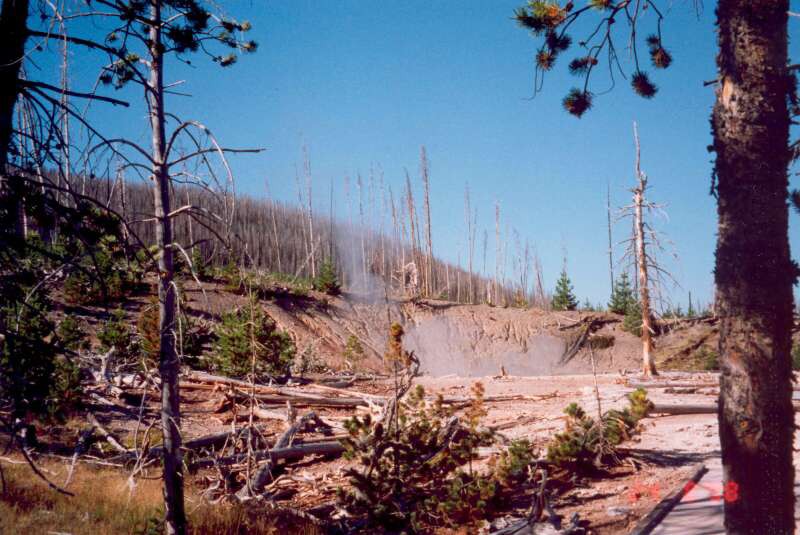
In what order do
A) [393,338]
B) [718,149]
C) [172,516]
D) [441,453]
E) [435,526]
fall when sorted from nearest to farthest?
[718,149], [172,516], [393,338], [435,526], [441,453]

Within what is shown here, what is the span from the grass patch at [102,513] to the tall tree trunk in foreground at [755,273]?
4.95 m

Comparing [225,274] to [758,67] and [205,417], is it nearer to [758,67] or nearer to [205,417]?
[205,417]

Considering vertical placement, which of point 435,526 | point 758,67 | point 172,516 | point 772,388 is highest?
point 758,67

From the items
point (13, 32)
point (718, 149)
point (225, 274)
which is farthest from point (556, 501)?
point (225, 274)

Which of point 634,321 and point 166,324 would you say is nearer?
point 166,324

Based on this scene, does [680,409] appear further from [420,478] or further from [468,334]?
[468,334]

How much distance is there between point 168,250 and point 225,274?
22309 millimetres

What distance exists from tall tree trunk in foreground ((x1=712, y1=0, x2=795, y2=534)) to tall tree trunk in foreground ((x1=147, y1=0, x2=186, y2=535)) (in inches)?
169

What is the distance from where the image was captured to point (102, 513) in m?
6.22

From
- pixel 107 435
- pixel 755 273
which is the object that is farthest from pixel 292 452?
pixel 755 273

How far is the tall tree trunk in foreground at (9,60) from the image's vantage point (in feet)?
10.8

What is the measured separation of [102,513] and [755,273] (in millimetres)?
6554

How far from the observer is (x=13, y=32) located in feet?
11.0
